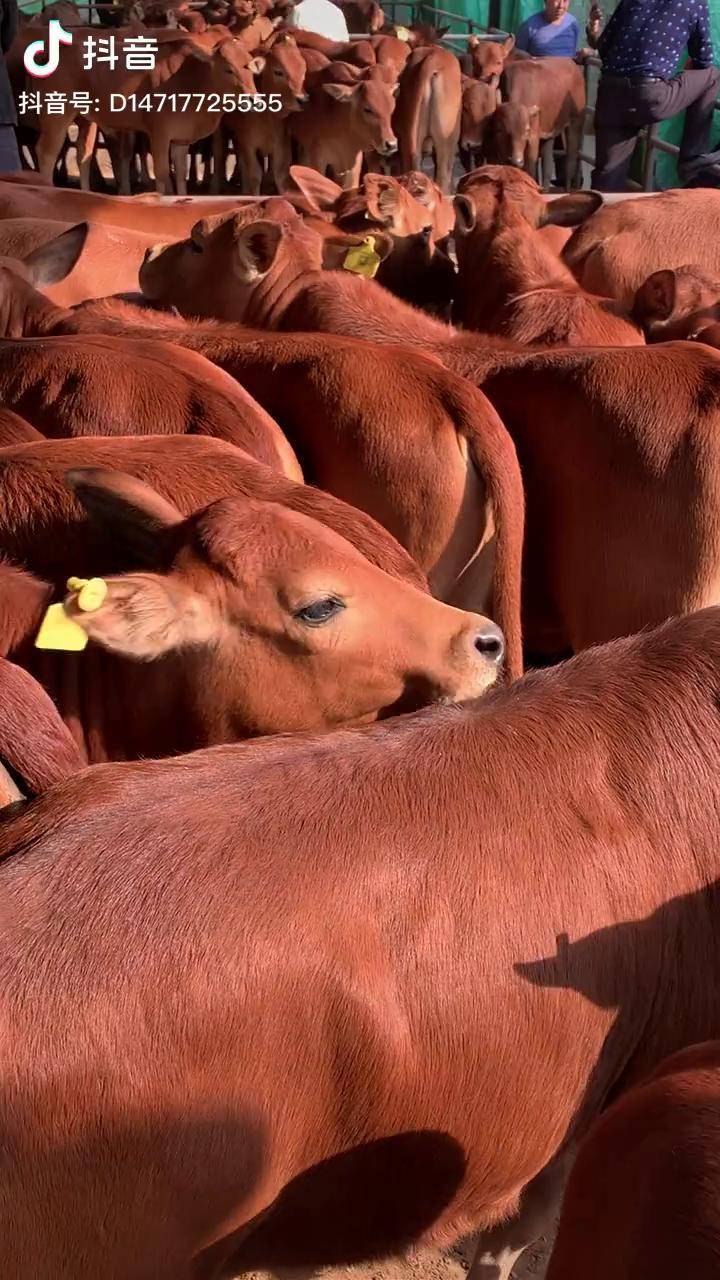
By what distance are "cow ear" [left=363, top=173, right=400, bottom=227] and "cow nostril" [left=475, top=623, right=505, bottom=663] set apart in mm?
4221

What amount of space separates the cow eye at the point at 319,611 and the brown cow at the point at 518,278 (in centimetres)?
221

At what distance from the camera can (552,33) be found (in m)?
14.5

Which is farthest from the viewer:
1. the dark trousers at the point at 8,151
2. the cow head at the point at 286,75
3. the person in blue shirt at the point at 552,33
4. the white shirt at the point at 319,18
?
the white shirt at the point at 319,18

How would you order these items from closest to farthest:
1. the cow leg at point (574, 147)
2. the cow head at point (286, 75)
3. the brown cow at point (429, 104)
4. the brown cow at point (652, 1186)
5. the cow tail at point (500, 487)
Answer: the brown cow at point (652, 1186) < the cow tail at point (500, 487) < the cow head at point (286, 75) < the brown cow at point (429, 104) < the cow leg at point (574, 147)

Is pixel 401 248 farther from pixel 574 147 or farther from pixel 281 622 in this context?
pixel 574 147

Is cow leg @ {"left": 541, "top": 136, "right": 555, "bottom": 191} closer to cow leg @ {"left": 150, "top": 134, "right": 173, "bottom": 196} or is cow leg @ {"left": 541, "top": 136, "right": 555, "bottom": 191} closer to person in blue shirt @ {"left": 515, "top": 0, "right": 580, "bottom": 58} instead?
person in blue shirt @ {"left": 515, "top": 0, "right": 580, "bottom": 58}

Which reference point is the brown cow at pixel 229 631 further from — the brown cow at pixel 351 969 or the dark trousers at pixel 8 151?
A: the dark trousers at pixel 8 151

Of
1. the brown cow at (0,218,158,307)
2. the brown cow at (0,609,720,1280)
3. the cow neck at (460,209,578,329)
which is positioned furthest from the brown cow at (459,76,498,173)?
the brown cow at (0,609,720,1280)

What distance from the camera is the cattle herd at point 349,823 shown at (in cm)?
180

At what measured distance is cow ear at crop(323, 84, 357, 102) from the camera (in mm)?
12672

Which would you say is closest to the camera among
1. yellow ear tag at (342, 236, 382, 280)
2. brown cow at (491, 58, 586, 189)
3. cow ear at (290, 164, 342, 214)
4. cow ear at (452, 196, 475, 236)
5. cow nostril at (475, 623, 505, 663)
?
cow nostril at (475, 623, 505, 663)

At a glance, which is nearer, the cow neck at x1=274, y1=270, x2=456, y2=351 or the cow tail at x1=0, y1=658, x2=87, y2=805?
the cow tail at x1=0, y1=658, x2=87, y2=805

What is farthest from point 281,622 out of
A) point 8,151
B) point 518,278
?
point 8,151

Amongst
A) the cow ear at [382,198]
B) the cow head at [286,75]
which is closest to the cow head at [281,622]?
the cow ear at [382,198]
